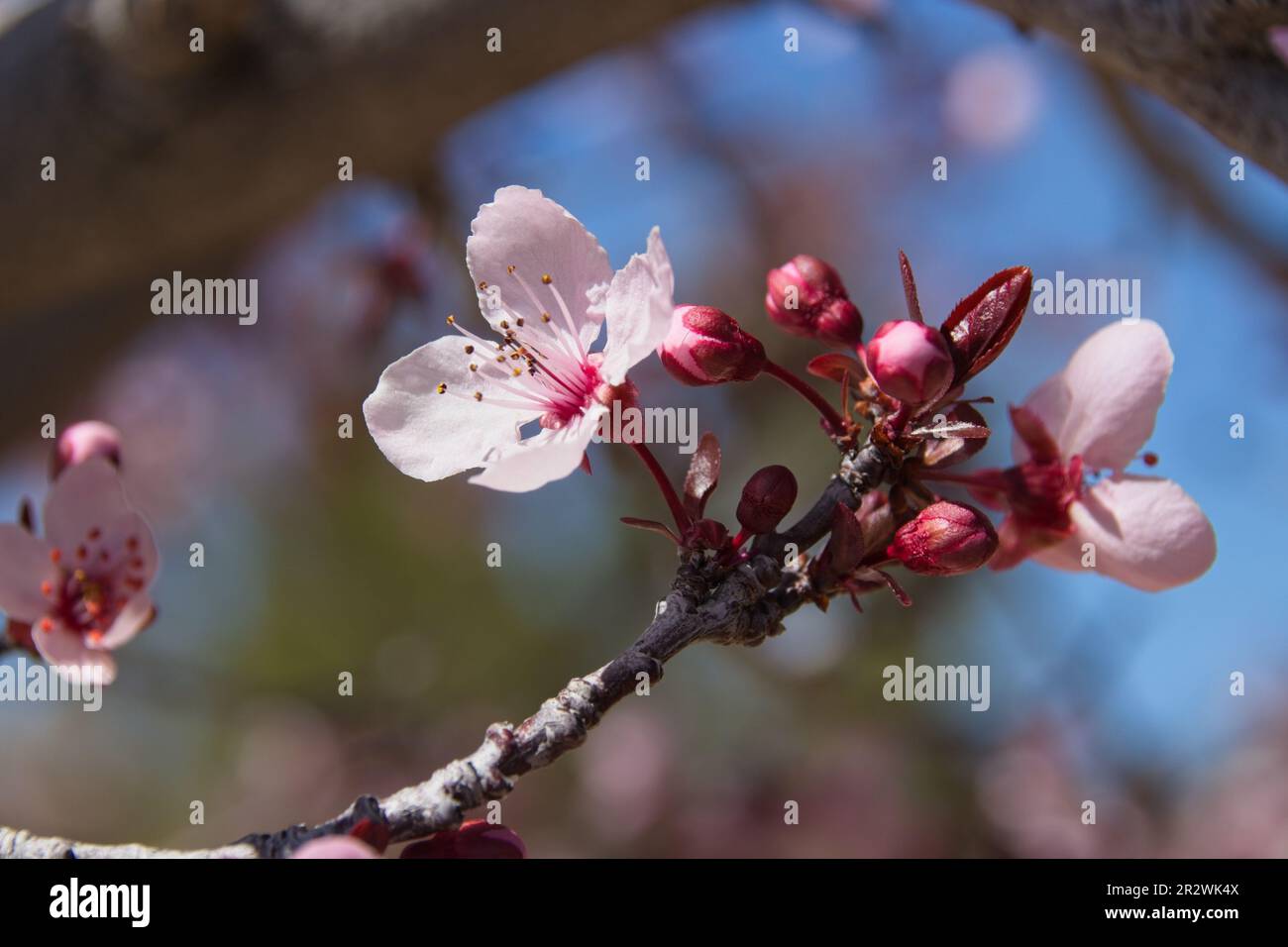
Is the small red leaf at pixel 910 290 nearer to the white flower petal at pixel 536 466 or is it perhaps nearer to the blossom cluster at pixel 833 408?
the blossom cluster at pixel 833 408

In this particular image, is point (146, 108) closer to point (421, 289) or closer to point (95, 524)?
point (95, 524)

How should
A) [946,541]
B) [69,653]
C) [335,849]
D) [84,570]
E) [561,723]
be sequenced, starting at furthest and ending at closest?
[84,570]
[69,653]
[946,541]
[561,723]
[335,849]

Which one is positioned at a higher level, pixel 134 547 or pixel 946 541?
pixel 134 547

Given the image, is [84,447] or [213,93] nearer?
[84,447]

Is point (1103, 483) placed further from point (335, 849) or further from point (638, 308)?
point (335, 849)

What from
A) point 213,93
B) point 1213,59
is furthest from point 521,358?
point 213,93

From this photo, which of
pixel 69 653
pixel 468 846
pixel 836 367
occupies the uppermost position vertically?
pixel 836 367

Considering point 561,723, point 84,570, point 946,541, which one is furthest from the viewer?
point 84,570
